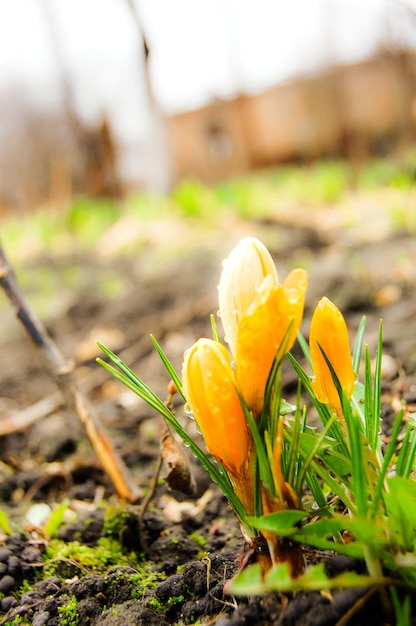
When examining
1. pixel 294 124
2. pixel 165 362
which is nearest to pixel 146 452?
pixel 165 362

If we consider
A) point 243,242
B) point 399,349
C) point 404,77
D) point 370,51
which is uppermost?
point 370,51

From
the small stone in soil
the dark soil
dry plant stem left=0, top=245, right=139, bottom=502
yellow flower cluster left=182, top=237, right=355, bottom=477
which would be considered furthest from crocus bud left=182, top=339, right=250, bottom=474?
dry plant stem left=0, top=245, right=139, bottom=502

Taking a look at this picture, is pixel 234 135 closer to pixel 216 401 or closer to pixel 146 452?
pixel 146 452

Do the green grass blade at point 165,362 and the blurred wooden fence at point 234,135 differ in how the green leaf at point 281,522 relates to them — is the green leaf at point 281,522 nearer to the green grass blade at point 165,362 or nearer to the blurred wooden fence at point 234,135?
the green grass blade at point 165,362

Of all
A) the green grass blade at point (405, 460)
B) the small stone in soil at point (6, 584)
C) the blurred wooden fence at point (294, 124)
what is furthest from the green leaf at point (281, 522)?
the blurred wooden fence at point (294, 124)

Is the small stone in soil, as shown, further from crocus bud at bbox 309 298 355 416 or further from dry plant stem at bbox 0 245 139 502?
crocus bud at bbox 309 298 355 416

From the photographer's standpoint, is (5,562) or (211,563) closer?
(211,563)

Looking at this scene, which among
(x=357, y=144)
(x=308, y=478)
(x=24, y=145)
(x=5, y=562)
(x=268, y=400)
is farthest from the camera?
(x=24, y=145)

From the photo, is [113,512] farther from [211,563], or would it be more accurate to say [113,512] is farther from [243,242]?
[243,242]

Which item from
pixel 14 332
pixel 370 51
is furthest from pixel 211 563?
pixel 370 51
